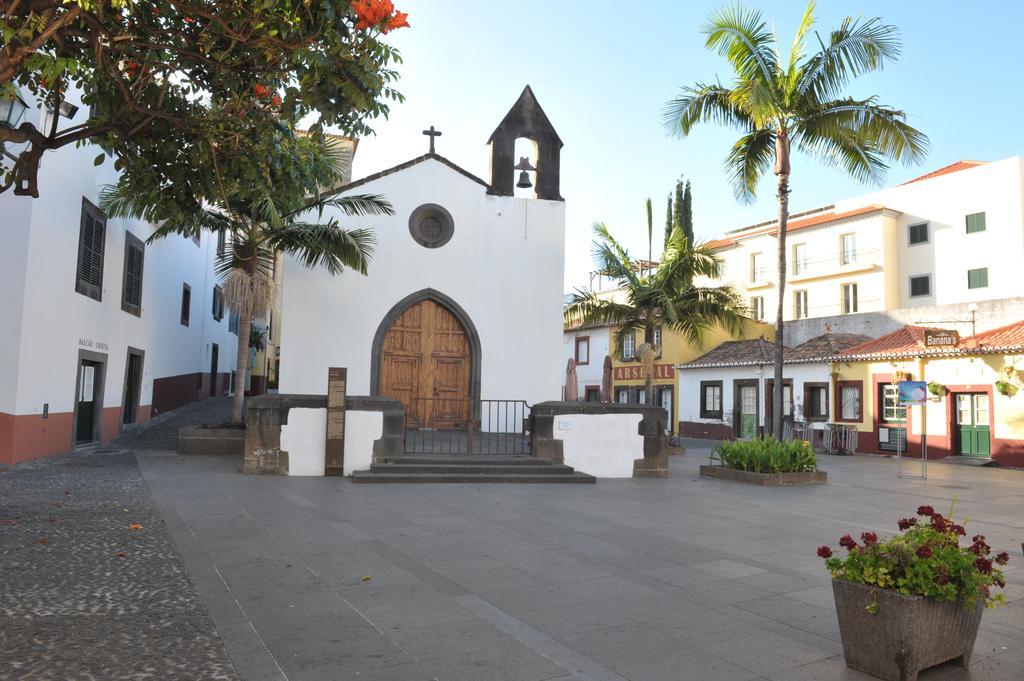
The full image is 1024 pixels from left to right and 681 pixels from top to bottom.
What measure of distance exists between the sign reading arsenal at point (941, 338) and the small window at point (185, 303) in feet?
69.8

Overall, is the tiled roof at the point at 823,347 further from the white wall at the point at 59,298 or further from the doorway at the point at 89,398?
the doorway at the point at 89,398

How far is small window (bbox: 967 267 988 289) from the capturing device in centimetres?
3228

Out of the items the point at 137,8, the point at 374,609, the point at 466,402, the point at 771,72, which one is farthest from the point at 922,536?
the point at 466,402

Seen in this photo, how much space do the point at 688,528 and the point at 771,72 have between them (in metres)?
10.3

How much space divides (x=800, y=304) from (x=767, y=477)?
28.7m

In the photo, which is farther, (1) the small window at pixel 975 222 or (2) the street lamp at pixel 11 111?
(1) the small window at pixel 975 222

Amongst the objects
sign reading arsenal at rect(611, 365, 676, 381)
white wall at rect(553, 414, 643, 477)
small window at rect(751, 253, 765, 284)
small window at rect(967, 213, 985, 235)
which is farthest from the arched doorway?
small window at rect(967, 213, 985, 235)

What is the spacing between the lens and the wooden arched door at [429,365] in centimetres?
1694

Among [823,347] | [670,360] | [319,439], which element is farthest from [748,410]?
[319,439]

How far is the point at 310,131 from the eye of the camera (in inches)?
245

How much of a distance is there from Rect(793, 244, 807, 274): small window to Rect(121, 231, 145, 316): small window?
103ft

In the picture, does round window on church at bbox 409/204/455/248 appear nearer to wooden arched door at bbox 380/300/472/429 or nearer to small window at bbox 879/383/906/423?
wooden arched door at bbox 380/300/472/429

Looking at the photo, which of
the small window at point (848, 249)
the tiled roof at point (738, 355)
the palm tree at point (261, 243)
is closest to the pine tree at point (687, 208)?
the tiled roof at point (738, 355)

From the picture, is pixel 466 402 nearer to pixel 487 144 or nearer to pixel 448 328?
pixel 448 328
